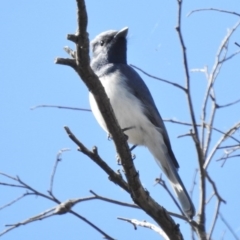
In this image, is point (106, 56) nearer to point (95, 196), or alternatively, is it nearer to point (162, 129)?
point (162, 129)

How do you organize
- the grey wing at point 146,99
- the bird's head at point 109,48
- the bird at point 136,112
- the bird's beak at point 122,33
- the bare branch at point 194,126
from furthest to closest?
the bird's beak at point 122,33 < the bird's head at point 109,48 < the grey wing at point 146,99 < the bird at point 136,112 < the bare branch at point 194,126

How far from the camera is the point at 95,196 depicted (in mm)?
2705

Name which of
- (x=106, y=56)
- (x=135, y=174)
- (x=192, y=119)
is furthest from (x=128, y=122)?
(x=192, y=119)

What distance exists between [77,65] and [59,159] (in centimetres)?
120

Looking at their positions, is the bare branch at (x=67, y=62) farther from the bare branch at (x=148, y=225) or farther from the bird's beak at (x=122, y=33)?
the bird's beak at (x=122, y=33)

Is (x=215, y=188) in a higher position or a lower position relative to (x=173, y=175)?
lower

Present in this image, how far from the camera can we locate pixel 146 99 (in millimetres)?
5289

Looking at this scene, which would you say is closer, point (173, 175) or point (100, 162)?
point (100, 162)

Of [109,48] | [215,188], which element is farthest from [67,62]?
[109,48]

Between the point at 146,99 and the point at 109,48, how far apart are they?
698 mm

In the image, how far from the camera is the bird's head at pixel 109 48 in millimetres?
5512

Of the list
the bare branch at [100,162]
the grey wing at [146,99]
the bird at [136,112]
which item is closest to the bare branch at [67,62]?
the bare branch at [100,162]

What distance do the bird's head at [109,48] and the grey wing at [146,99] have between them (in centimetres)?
20

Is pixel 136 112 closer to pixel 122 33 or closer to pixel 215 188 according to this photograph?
pixel 122 33
